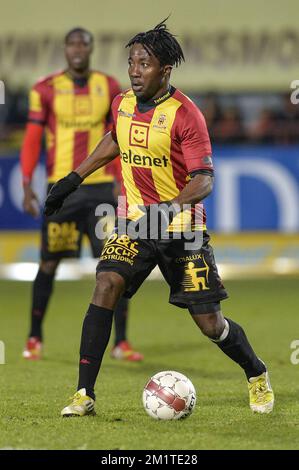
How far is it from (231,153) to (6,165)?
3.43 m

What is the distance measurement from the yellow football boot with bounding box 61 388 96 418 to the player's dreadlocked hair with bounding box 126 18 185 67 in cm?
197

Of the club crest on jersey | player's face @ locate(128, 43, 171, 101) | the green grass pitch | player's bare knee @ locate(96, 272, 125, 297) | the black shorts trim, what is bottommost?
the green grass pitch

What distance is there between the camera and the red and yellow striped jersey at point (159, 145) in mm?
6223

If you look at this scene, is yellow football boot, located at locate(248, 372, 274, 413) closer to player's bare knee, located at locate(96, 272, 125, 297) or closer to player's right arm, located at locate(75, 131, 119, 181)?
player's bare knee, located at locate(96, 272, 125, 297)

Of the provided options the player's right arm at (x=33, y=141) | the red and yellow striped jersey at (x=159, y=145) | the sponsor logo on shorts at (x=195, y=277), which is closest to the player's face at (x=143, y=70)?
Answer: the red and yellow striped jersey at (x=159, y=145)

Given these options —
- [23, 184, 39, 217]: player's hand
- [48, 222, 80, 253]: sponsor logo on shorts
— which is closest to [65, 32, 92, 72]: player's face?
[23, 184, 39, 217]: player's hand

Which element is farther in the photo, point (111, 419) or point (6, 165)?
point (6, 165)

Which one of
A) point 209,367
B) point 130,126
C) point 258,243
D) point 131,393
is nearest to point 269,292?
point 258,243

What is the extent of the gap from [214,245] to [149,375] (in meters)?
8.28

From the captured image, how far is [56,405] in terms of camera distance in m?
6.66

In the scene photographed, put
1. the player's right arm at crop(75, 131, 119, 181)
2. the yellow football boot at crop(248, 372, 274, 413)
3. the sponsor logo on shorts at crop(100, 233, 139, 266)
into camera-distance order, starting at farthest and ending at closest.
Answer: the player's right arm at crop(75, 131, 119, 181), the yellow football boot at crop(248, 372, 274, 413), the sponsor logo on shorts at crop(100, 233, 139, 266)

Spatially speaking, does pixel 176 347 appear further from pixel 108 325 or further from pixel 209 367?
pixel 108 325

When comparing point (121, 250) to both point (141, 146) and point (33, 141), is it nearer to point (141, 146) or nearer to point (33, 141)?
point (141, 146)

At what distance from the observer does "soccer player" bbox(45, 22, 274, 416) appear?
6223mm
